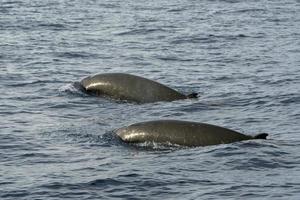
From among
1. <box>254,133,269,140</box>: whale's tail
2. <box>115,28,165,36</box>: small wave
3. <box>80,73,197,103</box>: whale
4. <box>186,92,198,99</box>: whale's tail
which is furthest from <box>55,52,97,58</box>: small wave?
<box>254,133,269,140</box>: whale's tail

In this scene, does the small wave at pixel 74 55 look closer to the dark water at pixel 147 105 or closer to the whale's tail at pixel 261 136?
the dark water at pixel 147 105

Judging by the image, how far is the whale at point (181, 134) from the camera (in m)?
17.1

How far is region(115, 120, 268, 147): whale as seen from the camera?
17.1 m

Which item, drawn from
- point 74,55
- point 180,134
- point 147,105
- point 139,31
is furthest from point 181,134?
point 139,31

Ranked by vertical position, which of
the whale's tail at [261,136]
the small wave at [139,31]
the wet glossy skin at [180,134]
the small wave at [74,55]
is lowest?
the whale's tail at [261,136]

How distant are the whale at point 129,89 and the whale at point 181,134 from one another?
429cm

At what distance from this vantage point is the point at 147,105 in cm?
2152

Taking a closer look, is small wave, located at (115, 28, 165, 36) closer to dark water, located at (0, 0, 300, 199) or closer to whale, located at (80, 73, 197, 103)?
dark water, located at (0, 0, 300, 199)

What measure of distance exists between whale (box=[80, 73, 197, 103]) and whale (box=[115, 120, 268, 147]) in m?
4.29

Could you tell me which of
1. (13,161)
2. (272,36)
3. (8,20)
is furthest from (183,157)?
(8,20)

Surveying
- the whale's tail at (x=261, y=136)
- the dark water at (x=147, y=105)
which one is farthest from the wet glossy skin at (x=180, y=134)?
the dark water at (x=147, y=105)

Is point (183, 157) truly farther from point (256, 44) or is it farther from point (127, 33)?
point (127, 33)

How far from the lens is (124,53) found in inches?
1194

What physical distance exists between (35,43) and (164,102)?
37.5 feet
